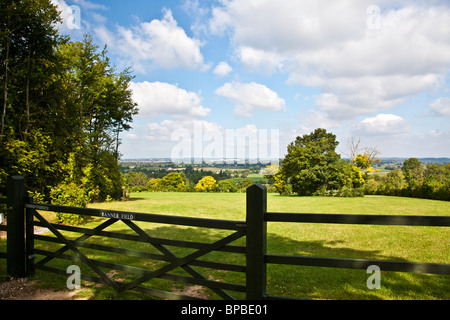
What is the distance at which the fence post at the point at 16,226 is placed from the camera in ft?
15.4

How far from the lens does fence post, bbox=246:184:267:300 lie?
311cm

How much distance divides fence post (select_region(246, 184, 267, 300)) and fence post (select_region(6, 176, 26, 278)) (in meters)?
4.25

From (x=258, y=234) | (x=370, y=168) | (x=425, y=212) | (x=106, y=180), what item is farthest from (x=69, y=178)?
(x=370, y=168)

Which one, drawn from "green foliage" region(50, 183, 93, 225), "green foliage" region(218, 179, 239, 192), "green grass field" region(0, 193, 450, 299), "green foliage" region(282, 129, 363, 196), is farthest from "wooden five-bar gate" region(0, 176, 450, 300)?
"green foliage" region(218, 179, 239, 192)

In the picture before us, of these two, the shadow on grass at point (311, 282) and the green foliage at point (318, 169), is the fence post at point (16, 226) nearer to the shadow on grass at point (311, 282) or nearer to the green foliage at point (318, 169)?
the shadow on grass at point (311, 282)

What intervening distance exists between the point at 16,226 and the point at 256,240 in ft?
14.4

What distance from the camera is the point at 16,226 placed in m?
4.68

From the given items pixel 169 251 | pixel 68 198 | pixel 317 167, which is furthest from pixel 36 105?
pixel 317 167

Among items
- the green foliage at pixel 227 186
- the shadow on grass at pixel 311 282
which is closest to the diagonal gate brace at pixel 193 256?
the shadow on grass at pixel 311 282

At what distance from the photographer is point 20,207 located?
471 cm

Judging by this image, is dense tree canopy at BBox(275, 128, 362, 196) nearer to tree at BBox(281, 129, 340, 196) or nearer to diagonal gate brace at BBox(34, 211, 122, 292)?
tree at BBox(281, 129, 340, 196)

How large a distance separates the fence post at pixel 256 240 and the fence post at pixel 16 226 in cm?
425

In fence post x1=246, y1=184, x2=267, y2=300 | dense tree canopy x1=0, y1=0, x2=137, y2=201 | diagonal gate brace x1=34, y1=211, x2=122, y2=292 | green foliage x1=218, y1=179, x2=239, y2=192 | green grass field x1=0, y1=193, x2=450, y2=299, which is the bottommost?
green foliage x1=218, y1=179, x2=239, y2=192
